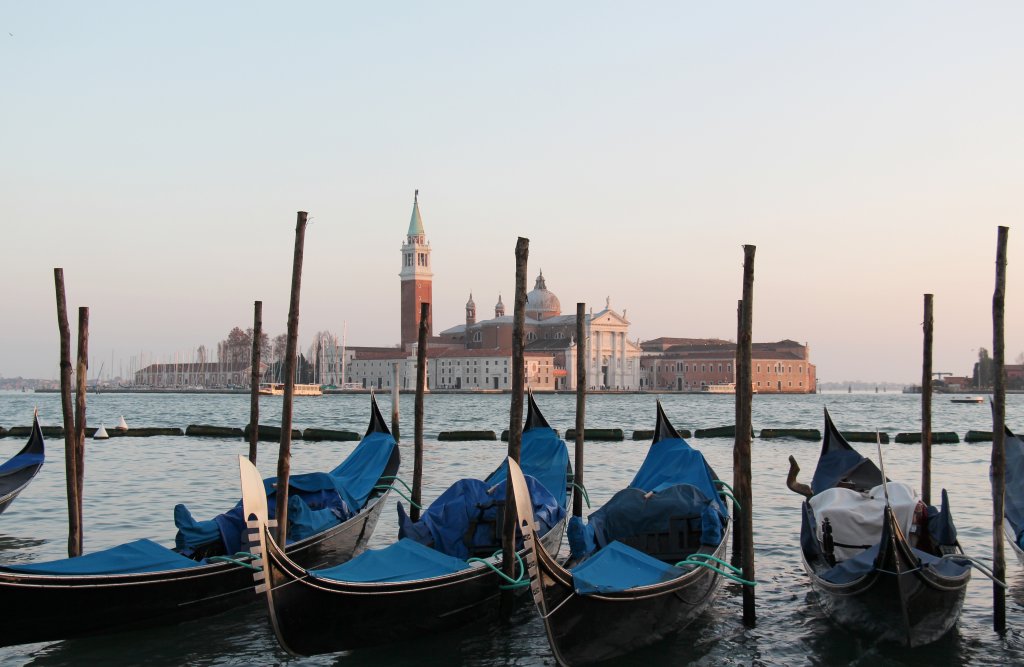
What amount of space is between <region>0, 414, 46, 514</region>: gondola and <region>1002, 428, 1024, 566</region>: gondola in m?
7.38

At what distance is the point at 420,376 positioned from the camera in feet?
29.4

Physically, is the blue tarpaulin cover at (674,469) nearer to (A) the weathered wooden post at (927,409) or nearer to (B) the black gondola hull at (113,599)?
(A) the weathered wooden post at (927,409)

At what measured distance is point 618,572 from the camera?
500cm

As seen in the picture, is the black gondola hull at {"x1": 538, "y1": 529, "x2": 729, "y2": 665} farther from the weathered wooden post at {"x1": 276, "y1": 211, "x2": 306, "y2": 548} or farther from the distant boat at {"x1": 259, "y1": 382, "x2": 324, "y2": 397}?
the distant boat at {"x1": 259, "y1": 382, "x2": 324, "y2": 397}

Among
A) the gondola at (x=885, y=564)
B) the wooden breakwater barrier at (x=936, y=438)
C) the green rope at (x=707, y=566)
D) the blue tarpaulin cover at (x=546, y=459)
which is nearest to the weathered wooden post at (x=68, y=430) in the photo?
the blue tarpaulin cover at (x=546, y=459)

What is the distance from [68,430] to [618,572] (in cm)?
363

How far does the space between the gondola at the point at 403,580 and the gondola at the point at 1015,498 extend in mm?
2880

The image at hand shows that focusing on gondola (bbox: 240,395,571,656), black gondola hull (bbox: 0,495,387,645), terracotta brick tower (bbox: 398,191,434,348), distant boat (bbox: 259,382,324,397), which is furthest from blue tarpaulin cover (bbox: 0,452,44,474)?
terracotta brick tower (bbox: 398,191,434,348)

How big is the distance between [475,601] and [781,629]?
5.61 ft

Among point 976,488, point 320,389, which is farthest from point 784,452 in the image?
point 320,389

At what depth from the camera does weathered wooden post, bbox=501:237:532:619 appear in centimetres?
544

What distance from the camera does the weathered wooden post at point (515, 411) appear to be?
17.9 feet

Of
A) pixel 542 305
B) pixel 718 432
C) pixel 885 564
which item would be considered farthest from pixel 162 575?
pixel 542 305

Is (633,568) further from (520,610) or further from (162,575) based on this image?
(162,575)
